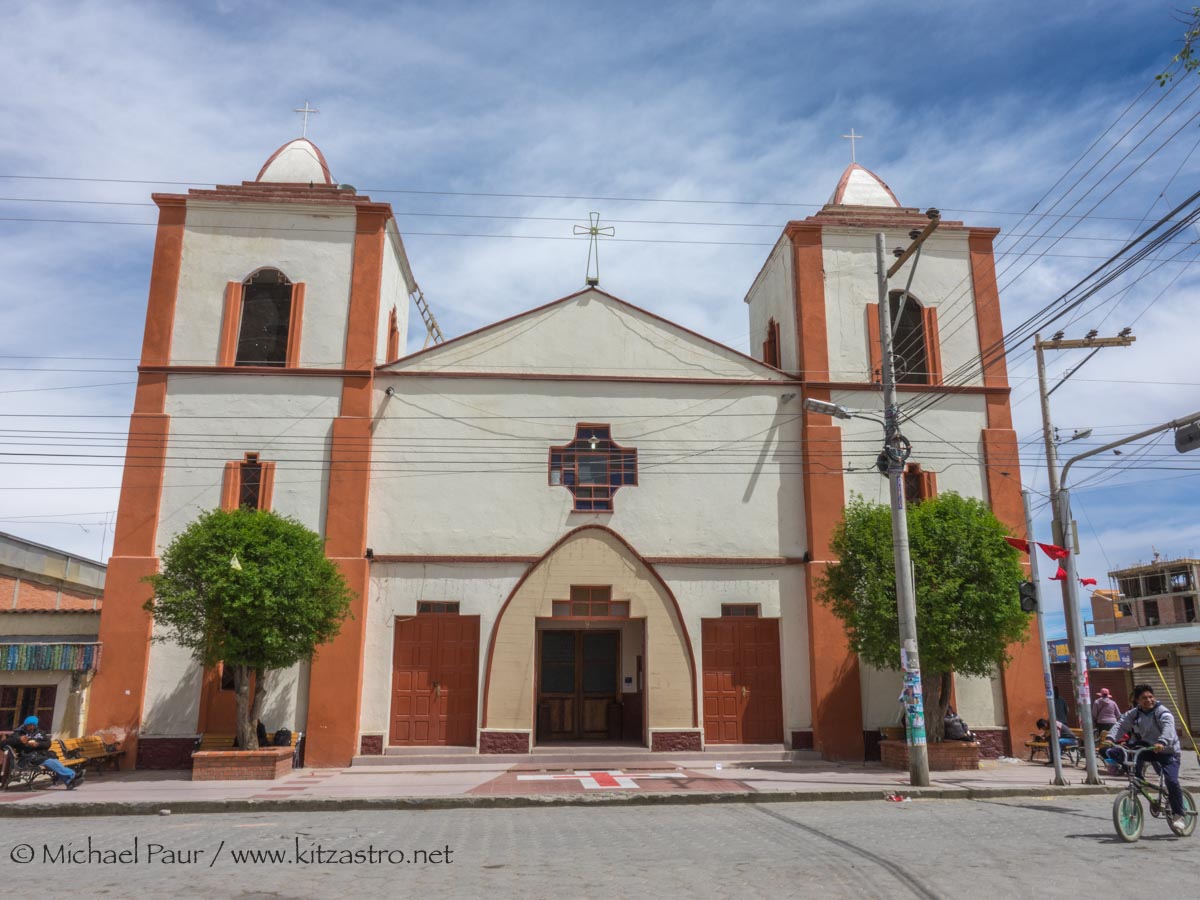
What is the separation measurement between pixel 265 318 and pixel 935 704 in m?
16.2

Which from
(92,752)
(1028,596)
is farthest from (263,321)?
(1028,596)

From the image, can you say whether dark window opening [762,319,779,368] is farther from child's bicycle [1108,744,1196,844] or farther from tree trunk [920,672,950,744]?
child's bicycle [1108,744,1196,844]

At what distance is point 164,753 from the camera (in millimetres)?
17469

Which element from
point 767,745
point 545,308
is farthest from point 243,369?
point 767,745

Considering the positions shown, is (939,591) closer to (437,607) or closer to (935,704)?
(935,704)

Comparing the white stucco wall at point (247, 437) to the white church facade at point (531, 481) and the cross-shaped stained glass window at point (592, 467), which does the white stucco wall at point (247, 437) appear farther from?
the cross-shaped stained glass window at point (592, 467)

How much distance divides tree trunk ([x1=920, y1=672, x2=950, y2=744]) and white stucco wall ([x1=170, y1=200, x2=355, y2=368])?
545 inches

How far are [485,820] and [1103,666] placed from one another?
21115 mm

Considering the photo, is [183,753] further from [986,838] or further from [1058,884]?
[1058,884]

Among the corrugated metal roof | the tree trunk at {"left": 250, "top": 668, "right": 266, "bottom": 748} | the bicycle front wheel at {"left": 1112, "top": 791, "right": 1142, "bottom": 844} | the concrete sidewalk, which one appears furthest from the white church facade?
the bicycle front wheel at {"left": 1112, "top": 791, "right": 1142, "bottom": 844}

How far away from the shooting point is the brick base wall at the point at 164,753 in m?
17.4

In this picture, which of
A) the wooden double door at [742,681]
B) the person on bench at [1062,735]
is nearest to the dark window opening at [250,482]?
the wooden double door at [742,681]

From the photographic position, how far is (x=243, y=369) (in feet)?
63.9

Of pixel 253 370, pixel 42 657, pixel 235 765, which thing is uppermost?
pixel 253 370
